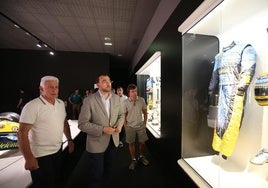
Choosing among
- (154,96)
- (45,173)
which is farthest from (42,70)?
(45,173)

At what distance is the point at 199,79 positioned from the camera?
5.98 ft

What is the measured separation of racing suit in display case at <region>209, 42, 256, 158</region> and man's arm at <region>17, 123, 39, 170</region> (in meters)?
1.60

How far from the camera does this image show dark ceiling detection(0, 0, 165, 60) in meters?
3.48

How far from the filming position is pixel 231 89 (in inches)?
52.4

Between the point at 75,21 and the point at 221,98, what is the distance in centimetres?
416

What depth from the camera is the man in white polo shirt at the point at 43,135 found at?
145cm

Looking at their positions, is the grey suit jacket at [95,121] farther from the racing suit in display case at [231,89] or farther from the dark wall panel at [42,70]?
the dark wall panel at [42,70]

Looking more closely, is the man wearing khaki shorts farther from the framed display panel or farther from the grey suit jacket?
the framed display panel

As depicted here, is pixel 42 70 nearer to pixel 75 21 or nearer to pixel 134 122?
pixel 75 21

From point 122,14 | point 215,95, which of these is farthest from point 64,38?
point 215,95

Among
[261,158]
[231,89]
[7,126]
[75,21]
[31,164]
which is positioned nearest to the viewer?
[261,158]

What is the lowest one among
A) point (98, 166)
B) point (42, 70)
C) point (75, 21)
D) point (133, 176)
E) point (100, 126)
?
point (133, 176)

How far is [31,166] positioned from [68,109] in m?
6.26

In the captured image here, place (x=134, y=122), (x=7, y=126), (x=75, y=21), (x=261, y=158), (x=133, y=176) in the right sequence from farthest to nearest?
(x=75, y=21), (x=134, y=122), (x=133, y=176), (x=7, y=126), (x=261, y=158)
